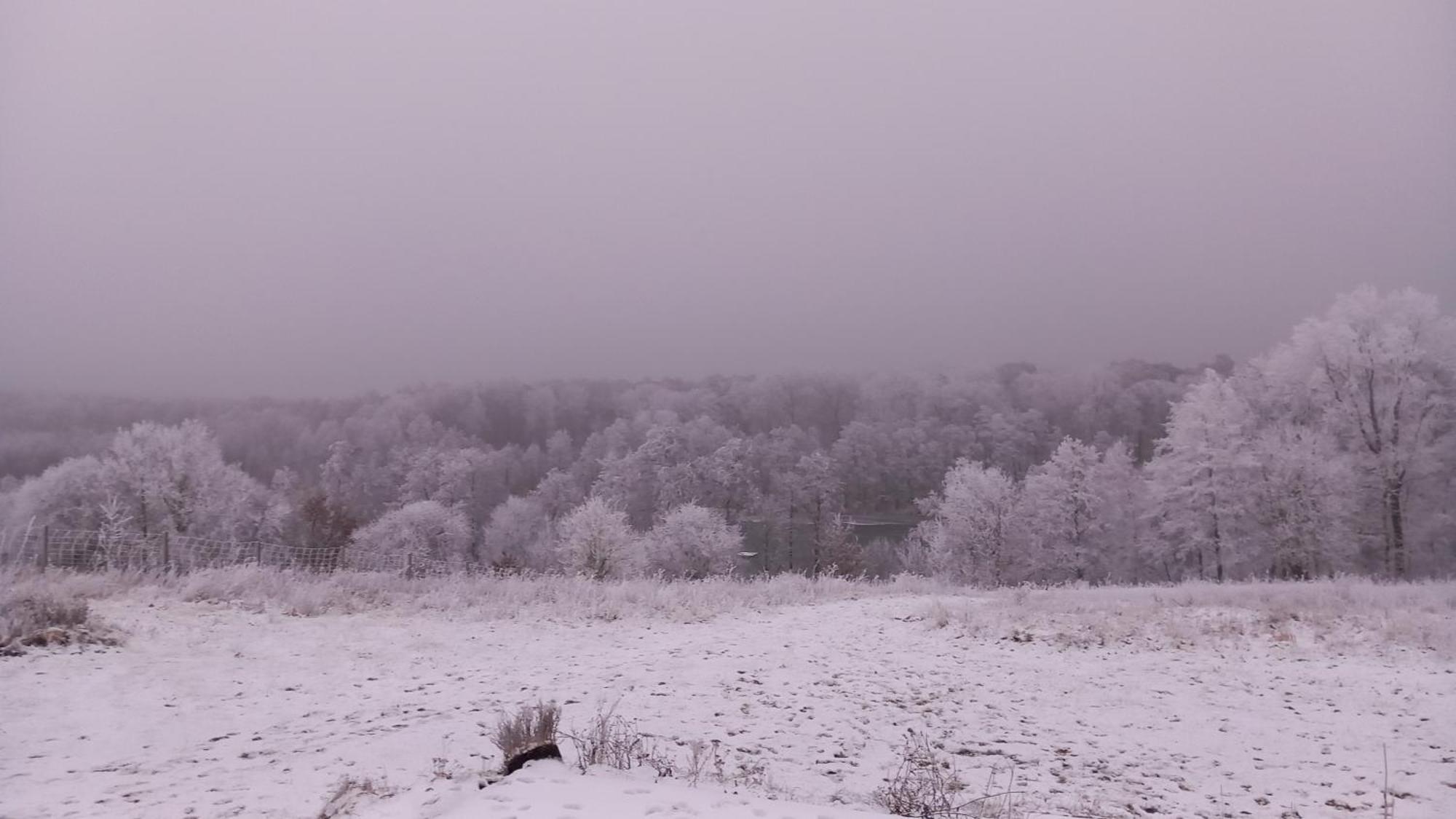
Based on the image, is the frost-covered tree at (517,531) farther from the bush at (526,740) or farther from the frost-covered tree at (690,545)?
the bush at (526,740)

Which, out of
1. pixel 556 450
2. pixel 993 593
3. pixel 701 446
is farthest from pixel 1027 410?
pixel 993 593

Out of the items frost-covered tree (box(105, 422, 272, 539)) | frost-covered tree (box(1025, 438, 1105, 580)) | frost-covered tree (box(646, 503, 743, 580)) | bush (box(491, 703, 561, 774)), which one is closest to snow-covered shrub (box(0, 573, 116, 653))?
bush (box(491, 703, 561, 774))

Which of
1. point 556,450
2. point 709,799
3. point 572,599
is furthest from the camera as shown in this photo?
point 556,450

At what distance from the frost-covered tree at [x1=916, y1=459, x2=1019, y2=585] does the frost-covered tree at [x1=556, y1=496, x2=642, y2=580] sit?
783 inches

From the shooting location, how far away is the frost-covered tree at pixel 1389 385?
28266 mm

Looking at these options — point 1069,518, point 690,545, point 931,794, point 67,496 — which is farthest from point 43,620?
point 67,496

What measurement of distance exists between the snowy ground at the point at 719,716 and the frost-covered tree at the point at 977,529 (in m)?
32.9

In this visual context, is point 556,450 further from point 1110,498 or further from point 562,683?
point 562,683

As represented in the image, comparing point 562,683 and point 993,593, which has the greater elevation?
point 562,683

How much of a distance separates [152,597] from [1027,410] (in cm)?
8223

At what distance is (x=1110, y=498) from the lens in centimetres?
4353

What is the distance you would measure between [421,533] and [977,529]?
43442 millimetres

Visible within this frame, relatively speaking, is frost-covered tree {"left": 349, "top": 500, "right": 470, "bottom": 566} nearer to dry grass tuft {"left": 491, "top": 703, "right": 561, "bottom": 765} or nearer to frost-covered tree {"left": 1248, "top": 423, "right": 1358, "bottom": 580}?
frost-covered tree {"left": 1248, "top": 423, "right": 1358, "bottom": 580}

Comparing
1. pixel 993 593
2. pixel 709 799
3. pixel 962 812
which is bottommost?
pixel 993 593
